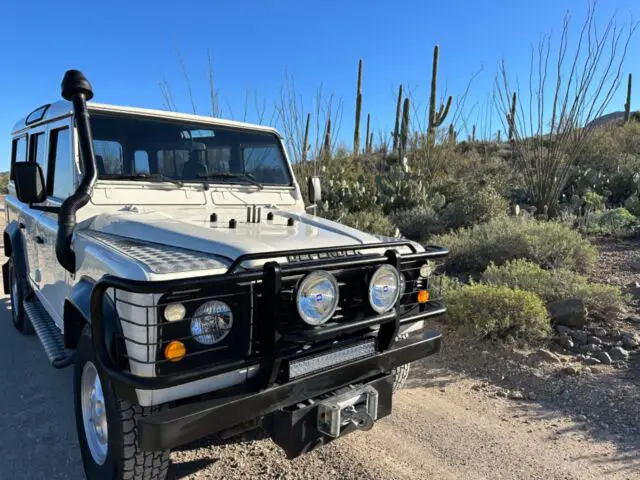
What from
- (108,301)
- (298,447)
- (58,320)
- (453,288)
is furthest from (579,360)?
(58,320)

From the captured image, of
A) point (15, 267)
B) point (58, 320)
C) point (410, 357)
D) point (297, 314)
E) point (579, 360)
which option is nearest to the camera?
point (297, 314)

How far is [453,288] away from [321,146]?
260 inches

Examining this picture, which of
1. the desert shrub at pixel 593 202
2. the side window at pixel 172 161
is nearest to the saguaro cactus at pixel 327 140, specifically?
the desert shrub at pixel 593 202

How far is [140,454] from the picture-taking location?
7.31ft

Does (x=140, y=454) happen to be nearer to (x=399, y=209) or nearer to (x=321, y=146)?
(x=399, y=209)

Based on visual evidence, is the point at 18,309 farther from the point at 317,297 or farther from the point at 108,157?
the point at 317,297

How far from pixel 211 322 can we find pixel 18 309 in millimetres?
3897

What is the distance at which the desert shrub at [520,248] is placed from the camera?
253 inches

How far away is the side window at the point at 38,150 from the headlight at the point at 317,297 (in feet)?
9.07

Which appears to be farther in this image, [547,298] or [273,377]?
[547,298]

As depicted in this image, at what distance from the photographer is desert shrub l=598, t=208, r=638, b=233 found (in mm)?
8281

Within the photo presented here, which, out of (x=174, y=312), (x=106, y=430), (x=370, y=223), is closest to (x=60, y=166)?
(x=106, y=430)

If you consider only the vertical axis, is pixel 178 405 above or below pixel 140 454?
above

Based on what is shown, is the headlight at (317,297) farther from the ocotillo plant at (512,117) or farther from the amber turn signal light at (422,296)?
the ocotillo plant at (512,117)
